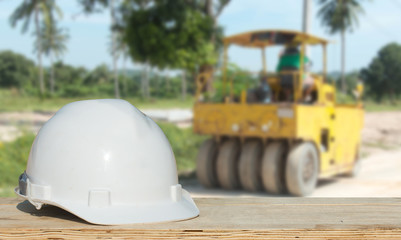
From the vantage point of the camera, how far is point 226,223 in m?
1.79

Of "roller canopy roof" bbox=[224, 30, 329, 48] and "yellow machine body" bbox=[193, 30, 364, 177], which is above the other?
"roller canopy roof" bbox=[224, 30, 329, 48]

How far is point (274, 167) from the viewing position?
9695 millimetres

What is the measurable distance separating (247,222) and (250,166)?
824 centimetres

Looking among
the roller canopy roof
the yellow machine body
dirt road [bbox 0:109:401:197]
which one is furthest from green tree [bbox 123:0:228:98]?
the roller canopy roof

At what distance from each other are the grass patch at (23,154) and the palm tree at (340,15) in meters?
30.3

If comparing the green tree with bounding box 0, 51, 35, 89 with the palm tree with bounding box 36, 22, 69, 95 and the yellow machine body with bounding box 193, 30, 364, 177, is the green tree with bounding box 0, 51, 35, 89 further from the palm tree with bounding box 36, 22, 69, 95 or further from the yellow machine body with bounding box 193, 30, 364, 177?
the yellow machine body with bounding box 193, 30, 364, 177

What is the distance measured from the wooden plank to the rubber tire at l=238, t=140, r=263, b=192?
307 inches

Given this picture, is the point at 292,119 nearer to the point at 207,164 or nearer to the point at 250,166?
the point at 250,166

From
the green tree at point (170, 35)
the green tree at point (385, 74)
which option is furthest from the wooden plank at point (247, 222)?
the green tree at point (385, 74)

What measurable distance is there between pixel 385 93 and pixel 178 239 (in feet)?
186

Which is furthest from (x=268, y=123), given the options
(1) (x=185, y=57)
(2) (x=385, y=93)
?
(2) (x=385, y=93)

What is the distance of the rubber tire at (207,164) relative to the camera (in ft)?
34.7

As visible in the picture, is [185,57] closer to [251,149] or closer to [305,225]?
[251,149]

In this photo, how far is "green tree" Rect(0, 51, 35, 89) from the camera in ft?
198
